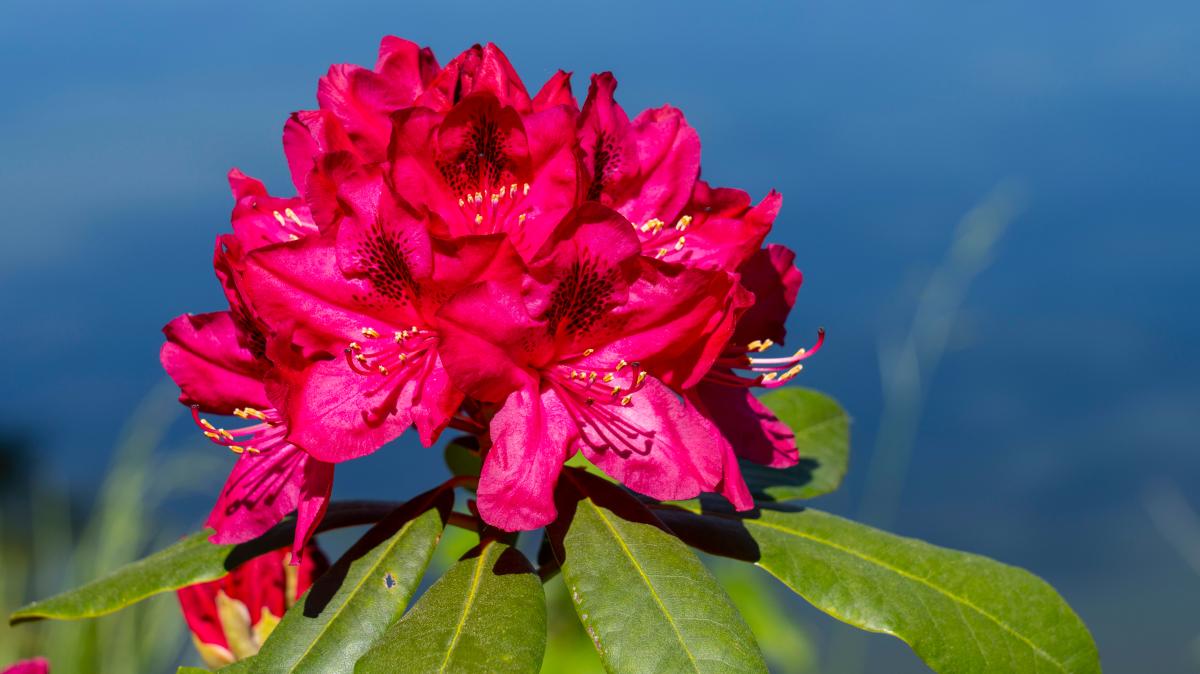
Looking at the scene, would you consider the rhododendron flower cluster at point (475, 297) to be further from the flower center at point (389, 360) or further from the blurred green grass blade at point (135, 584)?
the blurred green grass blade at point (135, 584)

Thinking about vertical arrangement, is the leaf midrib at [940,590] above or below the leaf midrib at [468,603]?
above

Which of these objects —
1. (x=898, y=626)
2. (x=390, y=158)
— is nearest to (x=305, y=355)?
(x=390, y=158)

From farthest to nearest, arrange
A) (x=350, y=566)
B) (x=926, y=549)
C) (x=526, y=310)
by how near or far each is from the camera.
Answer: (x=926, y=549) → (x=350, y=566) → (x=526, y=310)

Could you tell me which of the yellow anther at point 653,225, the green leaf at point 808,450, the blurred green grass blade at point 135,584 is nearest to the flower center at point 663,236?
the yellow anther at point 653,225

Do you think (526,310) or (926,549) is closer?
(526,310)

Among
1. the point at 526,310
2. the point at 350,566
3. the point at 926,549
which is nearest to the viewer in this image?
the point at 526,310

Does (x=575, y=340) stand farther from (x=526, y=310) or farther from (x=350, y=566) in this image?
(x=350, y=566)

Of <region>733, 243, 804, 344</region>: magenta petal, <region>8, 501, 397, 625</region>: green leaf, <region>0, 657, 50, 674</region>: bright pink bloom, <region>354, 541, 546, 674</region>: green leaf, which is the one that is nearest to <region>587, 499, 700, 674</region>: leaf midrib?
<region>354, 541, 546, 674</region>: green leaf

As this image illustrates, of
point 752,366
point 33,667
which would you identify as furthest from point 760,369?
point 33,667

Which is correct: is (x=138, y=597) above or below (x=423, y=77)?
below
